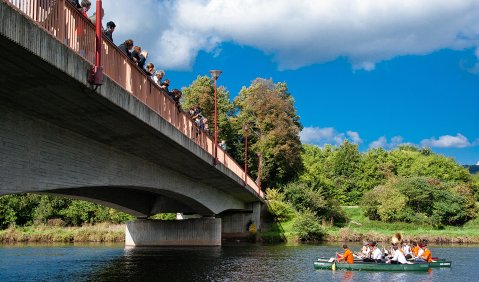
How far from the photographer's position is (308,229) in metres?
46.3

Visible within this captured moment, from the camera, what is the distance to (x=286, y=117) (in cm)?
5991

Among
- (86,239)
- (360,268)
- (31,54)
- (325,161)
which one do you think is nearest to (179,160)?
(360,268)

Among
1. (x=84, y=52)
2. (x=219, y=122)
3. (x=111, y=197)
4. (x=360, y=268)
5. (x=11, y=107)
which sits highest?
(x=219, y=122)

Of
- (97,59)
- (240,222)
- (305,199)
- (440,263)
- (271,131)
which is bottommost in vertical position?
(440,263)

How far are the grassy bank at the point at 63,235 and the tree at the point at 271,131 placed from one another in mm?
17280

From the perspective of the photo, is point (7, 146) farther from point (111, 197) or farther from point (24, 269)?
point (111, 197)

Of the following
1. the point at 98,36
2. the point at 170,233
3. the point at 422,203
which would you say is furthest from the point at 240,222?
the point at 98,36

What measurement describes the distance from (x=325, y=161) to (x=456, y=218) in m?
38.7

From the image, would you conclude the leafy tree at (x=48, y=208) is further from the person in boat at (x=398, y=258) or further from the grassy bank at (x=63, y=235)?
the person in boat at (x=398, y=258)

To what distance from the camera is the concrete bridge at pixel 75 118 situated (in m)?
10.7

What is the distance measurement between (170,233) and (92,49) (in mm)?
28197

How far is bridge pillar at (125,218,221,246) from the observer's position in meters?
39.5

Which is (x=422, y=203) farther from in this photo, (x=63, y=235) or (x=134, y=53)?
(x=134, y=53)

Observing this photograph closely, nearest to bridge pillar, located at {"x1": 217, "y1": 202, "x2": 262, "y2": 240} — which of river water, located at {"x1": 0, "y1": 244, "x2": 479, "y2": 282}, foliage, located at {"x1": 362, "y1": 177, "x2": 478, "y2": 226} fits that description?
foliage, located at {"x1": 362, "y1": 177, "x2": 478, "y2": 226}
